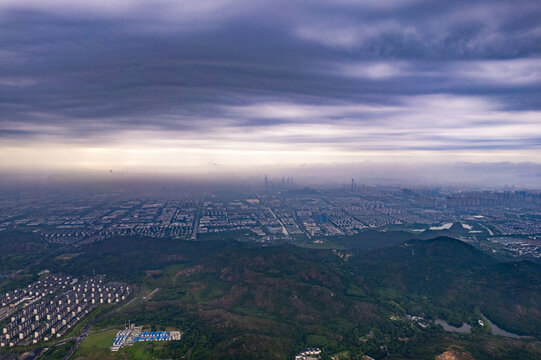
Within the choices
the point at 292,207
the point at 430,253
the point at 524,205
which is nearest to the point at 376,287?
the point at 430,253

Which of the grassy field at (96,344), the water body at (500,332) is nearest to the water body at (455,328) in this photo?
the water body at (500,332)

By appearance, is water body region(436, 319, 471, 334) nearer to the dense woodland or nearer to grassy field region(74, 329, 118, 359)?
the dense woodland

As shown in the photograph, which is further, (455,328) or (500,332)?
(455,328)

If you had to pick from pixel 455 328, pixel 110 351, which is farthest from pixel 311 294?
pixel 110 351

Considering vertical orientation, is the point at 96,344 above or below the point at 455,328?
below

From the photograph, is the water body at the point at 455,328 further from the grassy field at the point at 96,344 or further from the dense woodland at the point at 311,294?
the grassy field at the point at 96,344

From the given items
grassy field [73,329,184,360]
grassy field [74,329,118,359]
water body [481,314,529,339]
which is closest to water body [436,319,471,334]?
water body [481,314,529,339]

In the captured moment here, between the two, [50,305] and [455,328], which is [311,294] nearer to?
[455,328]

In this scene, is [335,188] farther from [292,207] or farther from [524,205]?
[524,205]


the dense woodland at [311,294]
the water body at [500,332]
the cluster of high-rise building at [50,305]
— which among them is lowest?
the cluster of high-rise building at [50,305]

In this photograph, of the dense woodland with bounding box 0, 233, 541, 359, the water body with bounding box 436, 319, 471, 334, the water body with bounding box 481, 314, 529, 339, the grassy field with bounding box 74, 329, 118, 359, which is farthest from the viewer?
the water body with bounding box 436, 319, 471, 334
